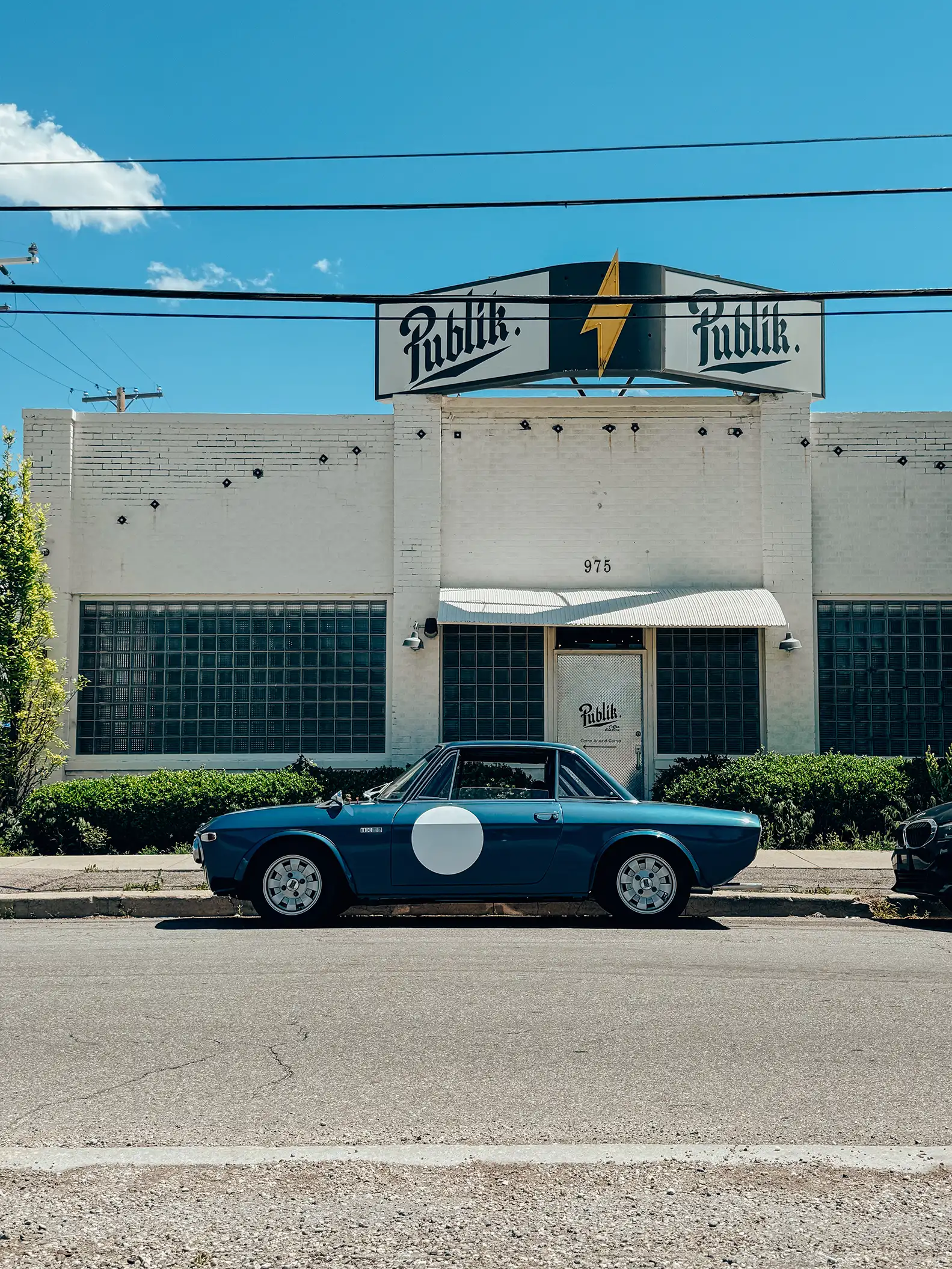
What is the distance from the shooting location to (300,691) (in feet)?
52.3

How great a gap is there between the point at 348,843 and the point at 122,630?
26.6 feet

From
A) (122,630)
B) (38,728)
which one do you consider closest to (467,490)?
(122,630)

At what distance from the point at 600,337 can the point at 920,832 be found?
827 centimetres

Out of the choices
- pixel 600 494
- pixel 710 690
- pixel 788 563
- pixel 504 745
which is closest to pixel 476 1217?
pixel 504 745

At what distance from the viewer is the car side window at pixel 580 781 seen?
951cm

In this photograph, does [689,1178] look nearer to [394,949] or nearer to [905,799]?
[394,949]

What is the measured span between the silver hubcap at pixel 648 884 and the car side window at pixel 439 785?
1.54 meters

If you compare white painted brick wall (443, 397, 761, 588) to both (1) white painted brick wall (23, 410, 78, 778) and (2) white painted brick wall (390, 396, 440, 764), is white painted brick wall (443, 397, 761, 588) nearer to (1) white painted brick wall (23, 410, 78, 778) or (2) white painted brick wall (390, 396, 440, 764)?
(2) white painted brick wall (390, 396, 440, 764)

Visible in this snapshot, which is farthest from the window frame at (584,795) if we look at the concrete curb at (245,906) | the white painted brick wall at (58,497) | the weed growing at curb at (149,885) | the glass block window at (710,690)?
the white painted brick wall at (58,497)

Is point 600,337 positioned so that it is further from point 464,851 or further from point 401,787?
point 464,851

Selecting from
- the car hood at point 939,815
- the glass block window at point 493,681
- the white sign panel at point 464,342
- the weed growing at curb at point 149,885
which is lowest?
the weed growing at curb at point 149,885

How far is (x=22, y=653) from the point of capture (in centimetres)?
1430

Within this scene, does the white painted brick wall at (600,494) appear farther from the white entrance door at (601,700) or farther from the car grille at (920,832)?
the car grille at (920,832)

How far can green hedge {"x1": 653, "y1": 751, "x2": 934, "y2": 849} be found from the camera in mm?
13531
